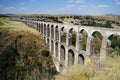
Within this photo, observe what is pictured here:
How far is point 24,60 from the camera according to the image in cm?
4044

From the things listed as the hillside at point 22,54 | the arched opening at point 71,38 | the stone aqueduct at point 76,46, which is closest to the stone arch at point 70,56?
the stone aqueduct at point 76,46

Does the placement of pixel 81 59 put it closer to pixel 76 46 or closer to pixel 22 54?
pixel 76 46

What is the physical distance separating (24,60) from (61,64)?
1098cm

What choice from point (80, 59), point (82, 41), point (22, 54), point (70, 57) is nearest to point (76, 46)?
point (80, 59)

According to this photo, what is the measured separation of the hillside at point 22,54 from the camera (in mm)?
33912

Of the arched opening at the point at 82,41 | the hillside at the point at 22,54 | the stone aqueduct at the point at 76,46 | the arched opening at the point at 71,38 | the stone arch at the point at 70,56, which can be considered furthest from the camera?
the hillside at the point at 22,54

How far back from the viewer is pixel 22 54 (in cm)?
4331

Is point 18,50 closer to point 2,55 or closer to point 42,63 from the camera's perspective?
point 2,55

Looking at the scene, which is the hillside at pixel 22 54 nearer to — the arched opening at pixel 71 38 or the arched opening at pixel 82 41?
the arched opening at pixel 71 38

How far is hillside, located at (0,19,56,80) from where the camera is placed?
33.9 m

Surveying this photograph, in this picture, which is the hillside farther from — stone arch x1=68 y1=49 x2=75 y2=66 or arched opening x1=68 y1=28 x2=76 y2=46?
arched opening x1=68 y1=28 x2=76 y2=46

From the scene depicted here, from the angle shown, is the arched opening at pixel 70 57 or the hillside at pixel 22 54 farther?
the hillside at pixel 22 54

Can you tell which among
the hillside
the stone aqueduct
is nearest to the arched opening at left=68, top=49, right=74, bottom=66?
the stone aqueduct

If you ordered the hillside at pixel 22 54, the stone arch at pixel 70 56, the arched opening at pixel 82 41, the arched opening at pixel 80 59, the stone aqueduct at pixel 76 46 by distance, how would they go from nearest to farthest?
1. the stone aqueduct at pixel 76 46
2. the arched opening at pixel 80 59
3. the arched opening at pixel 82 41
4. the stone arch at pixel 70 56
5. the hillside at pixel 22 54
